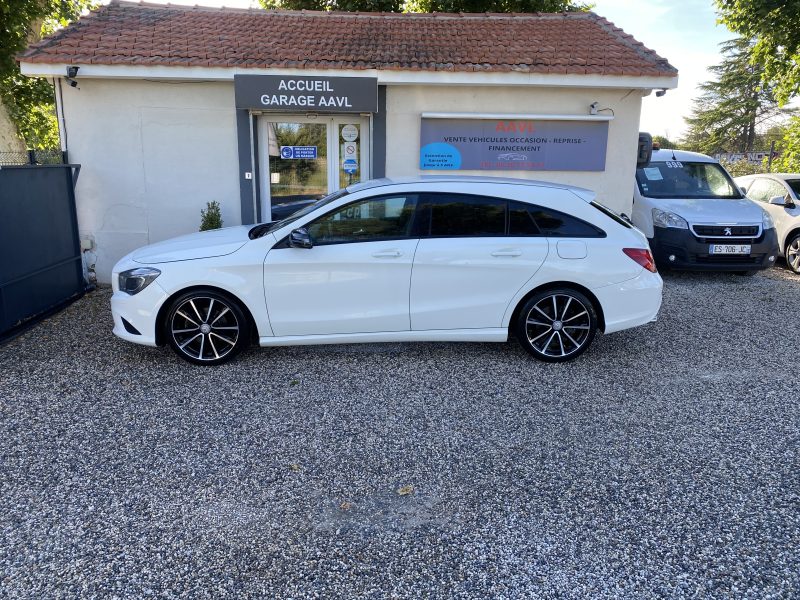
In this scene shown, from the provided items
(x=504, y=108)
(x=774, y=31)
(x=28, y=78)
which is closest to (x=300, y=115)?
(x=504, y=108)

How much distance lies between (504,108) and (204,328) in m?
5.70

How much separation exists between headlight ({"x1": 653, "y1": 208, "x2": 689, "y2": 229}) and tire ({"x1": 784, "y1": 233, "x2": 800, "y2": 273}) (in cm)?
267

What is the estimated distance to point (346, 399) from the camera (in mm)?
4762

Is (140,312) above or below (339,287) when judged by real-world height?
below

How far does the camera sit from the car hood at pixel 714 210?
912 centimetres

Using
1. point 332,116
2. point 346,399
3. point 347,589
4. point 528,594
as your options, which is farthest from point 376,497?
point 332,116

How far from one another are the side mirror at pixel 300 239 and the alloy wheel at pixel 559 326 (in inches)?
82.7

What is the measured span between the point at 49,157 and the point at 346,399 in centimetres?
607

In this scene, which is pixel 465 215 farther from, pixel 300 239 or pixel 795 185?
pixel 795 185

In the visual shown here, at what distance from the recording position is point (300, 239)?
5.15 meters

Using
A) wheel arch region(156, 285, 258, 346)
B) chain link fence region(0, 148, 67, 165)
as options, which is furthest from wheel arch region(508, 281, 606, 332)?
chain link fence region(0, 148, 67, 165)

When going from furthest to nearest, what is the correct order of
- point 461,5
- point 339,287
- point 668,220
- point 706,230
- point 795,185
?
point 461,5
point 795,185
point 668,220
point 706,230
point 339,287

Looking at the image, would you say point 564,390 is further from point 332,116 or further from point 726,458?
point 332,116

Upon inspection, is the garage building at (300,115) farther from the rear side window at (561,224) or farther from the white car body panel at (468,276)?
the white car body panel at (468,276)
